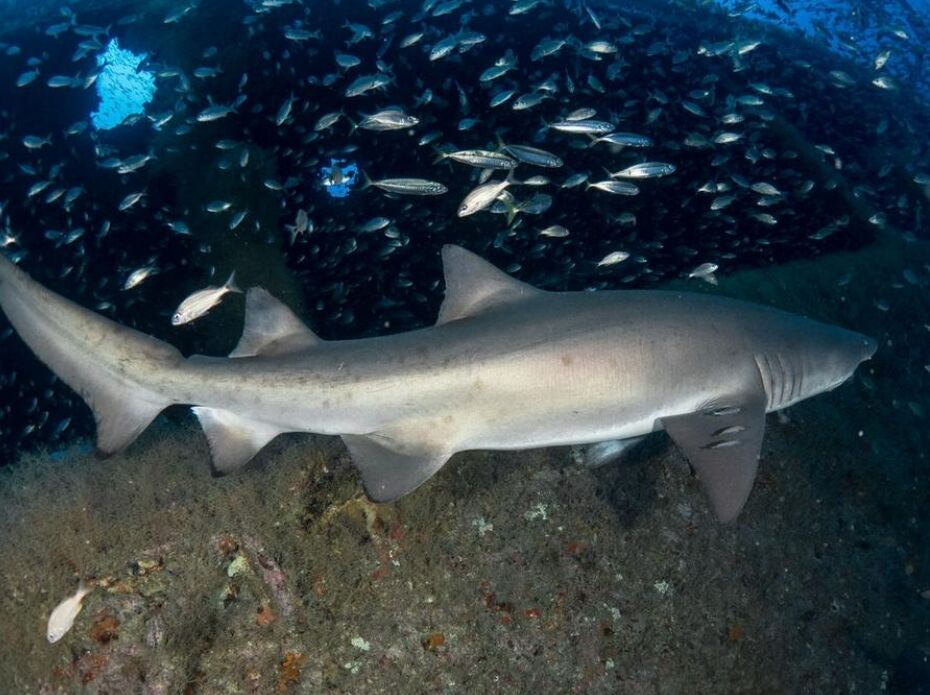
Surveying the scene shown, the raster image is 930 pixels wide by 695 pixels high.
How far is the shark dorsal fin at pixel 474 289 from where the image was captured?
3508mm

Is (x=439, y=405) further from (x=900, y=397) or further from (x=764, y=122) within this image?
(x=764, y=122)

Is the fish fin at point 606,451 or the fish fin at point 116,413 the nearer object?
the fish fin at point 116,413

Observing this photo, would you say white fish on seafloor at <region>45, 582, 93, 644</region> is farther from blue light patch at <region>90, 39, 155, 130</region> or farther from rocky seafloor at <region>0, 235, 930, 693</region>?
blue light patch at <region>90, 39, 155, 130</region>

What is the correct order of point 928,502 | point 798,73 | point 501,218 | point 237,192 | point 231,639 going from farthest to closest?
point 798,73 → point 501,218 → point 237,192 → point 928,502 → point 231,639

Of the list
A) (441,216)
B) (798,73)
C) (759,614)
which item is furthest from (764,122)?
(759,614)

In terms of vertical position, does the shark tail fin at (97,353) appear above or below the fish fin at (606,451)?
above

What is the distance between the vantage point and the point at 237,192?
846 centimetres

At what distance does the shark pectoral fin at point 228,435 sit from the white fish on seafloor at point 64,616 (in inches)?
44.9

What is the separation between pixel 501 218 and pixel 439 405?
645 cm

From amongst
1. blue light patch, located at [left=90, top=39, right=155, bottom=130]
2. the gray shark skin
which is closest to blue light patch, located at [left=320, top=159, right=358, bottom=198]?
blue light patch, located at [left=90, top=39, right=155, bottom=130]

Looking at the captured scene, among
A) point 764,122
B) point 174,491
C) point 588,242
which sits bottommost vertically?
point 588,242

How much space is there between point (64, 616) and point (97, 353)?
1515 millimetres

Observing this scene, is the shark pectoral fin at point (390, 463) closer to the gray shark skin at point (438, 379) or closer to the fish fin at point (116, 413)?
the gray shark skin at point (438, 379)

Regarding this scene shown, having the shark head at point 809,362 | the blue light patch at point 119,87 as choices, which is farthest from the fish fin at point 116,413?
the blue light patch at point 119,87
